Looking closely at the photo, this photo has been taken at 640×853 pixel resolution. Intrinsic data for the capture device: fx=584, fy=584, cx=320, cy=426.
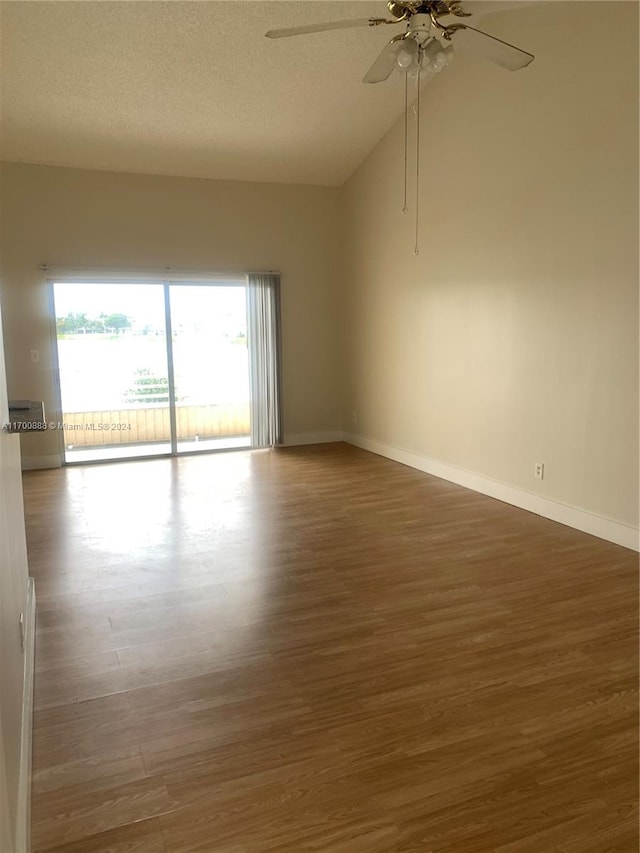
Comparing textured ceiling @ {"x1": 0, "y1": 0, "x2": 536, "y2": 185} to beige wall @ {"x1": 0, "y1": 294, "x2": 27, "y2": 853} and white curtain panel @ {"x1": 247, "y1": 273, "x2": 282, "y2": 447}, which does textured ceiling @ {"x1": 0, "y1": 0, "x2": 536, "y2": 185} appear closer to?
white curtain panel @ {"x1": 247, "y1": 273, "x2": 282, "y2": 447}

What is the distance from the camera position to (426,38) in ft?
9.01

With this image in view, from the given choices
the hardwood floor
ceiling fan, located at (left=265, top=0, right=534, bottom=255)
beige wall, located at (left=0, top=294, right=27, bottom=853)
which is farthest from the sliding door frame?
beige wall, located at (left=0, top=294, right=27, bottom=853)

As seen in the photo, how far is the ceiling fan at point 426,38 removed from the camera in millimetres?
2594

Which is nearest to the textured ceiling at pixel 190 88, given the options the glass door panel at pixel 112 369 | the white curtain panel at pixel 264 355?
the white curtain panel at pixel 264 355

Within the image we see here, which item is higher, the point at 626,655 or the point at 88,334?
the point at 88,334

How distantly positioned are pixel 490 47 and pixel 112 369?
5.08 m

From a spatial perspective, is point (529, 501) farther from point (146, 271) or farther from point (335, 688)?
point (146, 271)

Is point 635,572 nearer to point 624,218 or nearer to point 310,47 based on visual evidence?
point 624,218

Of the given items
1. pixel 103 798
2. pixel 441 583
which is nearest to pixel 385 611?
pixel 441 583

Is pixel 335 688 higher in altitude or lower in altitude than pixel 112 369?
lower

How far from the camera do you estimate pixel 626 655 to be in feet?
8.06

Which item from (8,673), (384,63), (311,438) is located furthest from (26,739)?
(311,438)

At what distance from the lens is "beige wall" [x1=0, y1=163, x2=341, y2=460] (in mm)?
6113

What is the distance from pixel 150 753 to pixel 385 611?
1.32 m
